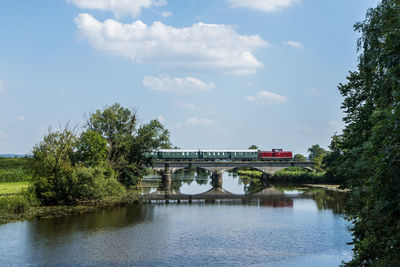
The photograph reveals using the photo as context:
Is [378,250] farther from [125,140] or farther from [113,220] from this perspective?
[125,140]

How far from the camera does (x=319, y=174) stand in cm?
9119

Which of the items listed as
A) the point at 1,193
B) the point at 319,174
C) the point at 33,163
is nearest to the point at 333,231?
the point at 33,163

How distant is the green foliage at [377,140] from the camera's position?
12.3 meters

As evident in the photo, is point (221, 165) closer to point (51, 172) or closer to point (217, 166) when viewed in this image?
point (217, 166)

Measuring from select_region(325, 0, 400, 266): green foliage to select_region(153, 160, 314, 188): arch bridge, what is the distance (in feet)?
217

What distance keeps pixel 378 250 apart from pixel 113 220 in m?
27.8

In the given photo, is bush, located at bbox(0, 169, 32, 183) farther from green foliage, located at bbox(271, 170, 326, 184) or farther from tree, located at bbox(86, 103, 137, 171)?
green foliage, located at bbox(271, 170, 326, 184)

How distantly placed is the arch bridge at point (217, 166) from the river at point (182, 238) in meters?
43.3

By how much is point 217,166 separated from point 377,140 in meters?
82.8

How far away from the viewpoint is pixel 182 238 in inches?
1259

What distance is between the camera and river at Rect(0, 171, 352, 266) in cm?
2558

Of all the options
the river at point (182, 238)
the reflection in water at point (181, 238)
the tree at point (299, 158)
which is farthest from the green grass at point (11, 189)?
the tree at point (299, 158)

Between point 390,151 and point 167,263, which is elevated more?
point 390,151

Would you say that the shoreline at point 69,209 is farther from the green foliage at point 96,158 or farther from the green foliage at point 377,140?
the green foliage at point 377,140
